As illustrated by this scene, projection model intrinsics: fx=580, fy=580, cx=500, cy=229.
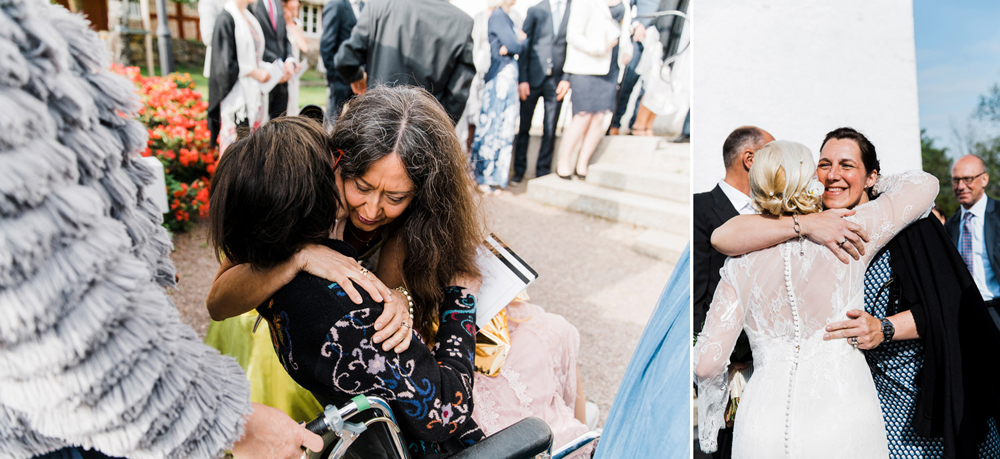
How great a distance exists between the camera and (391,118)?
4.31 feet

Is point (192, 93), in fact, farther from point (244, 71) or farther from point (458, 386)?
point (458, 386)

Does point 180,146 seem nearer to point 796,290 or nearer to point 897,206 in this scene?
point 796,290

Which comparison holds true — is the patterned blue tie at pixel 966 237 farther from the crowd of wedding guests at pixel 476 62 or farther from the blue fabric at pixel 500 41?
the blue fabric at pixel 500 41

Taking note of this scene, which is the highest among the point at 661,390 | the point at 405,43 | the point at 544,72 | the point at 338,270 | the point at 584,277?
the point at 405,43

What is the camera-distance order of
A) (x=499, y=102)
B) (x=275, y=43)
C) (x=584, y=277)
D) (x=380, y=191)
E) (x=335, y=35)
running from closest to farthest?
(x=380, y=191)
(x=584, y=277)
(x=275, y=43)
(x=335, y=35)
(x=499, y=102)

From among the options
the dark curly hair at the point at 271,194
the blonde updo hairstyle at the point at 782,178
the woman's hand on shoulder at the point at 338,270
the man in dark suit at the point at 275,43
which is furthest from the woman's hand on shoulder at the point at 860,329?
the man in dark suit at the point at 275,43

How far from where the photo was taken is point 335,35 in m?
4.59

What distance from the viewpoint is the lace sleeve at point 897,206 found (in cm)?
103

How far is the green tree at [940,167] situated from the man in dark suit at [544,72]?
15.1 ft

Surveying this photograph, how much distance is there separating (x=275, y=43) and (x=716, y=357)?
3999 mm

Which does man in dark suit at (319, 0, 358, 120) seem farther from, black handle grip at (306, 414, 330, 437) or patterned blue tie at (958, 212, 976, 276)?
patterned blue tie at (958, 212, 976, 276)

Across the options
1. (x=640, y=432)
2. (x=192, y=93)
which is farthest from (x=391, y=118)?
(x=192, y=93)

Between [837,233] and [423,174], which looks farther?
[423,174]

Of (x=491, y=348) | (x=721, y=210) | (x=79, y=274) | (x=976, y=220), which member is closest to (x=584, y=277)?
(x=491, y=348)
